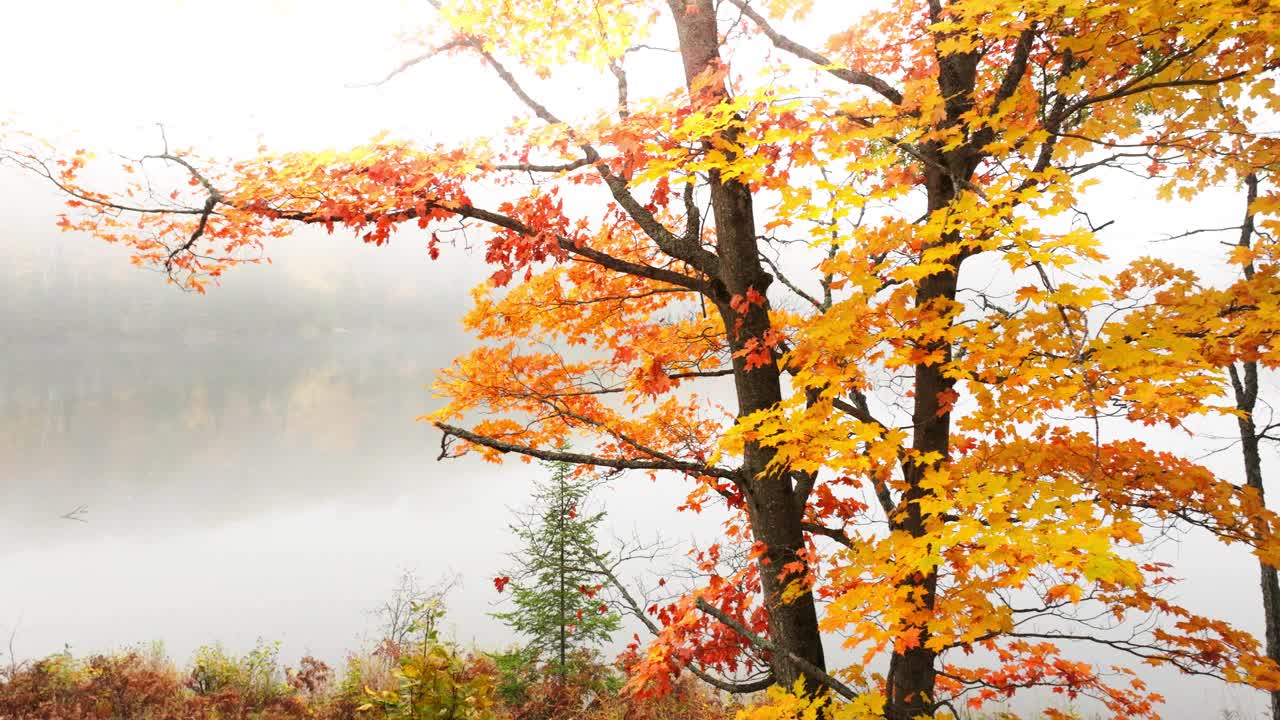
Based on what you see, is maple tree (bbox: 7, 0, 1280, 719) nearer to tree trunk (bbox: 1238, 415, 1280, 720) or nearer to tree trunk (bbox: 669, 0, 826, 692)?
tree trunk (bbox: 669, 0, 826, 692)

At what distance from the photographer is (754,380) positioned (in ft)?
13.0

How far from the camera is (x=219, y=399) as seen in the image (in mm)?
61406

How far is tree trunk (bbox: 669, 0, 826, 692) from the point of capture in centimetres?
386

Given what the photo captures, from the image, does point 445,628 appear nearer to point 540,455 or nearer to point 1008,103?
point 540,455

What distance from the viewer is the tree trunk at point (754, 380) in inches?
152

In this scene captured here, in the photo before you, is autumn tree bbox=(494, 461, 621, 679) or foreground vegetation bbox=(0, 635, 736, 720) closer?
foreground vegetation bbox=(0, 635, 736, 720)

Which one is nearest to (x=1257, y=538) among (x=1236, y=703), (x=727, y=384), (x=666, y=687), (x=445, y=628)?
(x=666, y=687)

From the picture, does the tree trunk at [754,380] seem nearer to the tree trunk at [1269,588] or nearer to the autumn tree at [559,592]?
the autumn tree at [559,592]

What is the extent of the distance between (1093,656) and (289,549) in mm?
23034

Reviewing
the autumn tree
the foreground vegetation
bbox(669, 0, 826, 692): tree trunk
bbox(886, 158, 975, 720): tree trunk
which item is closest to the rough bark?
bbox(886, 158, 975, 720): tree trunk

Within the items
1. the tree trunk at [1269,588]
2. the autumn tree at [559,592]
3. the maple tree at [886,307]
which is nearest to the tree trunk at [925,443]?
the maple tree at [886,307]

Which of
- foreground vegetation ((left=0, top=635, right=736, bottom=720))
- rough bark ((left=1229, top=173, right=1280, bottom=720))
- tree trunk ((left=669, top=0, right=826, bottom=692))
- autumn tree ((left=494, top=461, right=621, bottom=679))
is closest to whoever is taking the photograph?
tree trunk ((left=669, top=0, right=826, bottom=692))

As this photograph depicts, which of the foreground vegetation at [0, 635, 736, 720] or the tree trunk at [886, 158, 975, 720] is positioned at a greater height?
the tree trunk at [886, 158, 975, 720]

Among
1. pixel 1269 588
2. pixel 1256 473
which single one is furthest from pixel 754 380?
pixel 1269 588
